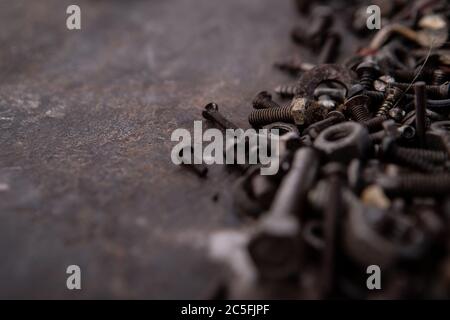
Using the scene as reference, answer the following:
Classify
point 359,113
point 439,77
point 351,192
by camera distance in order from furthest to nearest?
point 439,77 < point 359,113 < point 351,192

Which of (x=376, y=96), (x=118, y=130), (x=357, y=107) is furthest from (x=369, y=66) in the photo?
(x=118, y=130)

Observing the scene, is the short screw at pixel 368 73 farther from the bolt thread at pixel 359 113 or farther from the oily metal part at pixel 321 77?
the bolt thread at pixel 359 113

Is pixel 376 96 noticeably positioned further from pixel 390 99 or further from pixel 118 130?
pixel 118 130

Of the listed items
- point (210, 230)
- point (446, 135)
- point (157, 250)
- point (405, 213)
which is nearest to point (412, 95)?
point (446, 135)

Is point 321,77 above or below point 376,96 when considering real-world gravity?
above

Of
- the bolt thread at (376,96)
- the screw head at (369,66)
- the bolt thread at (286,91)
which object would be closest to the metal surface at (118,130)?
the bolt thread at (286,91)

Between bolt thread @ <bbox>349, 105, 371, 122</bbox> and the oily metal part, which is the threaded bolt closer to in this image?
bolt thread @ <bbox>349, 105, 371, 122</bbox>

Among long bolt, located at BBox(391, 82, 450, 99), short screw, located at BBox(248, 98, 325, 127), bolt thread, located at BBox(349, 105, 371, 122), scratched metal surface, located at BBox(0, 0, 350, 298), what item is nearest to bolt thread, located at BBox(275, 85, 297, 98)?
scratched metal surface, located at BBox(0, 0, 350, 298)
